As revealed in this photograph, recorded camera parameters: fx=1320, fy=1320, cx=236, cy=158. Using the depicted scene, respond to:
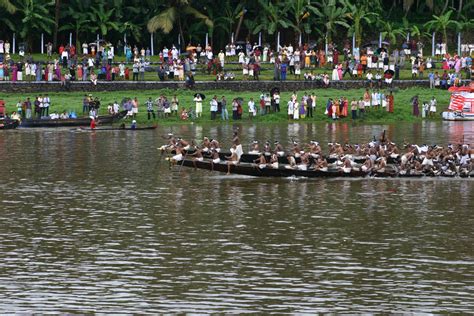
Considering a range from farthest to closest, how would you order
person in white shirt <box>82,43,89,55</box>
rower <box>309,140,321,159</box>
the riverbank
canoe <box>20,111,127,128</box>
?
person in white shirt <box>82,43,89,55</box>, the riverbank, canoe <box>20,111,127,128</box>, rower <box>309,140,321,159</box>

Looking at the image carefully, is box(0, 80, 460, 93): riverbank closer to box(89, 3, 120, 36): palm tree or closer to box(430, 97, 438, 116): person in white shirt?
box(430, 97, 438, 116): person in white shirt

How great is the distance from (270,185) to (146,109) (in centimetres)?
2725

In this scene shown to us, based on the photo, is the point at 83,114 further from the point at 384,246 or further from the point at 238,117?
the point at 384,246

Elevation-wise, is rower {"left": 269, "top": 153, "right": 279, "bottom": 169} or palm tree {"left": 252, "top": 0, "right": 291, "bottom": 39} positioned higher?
palm tree {"left": 252, "top": 0, "right": 291, "bottom": 39}

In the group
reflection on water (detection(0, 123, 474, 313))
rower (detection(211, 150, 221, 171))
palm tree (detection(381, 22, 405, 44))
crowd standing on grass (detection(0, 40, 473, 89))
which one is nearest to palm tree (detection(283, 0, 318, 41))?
crowd standing on grass (detection(0, 40, 473, 89))

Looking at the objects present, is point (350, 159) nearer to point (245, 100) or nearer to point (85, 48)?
point (245, 100)

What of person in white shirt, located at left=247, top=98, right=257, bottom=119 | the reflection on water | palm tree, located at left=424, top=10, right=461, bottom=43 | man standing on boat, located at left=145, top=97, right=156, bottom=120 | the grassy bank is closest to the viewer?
the reflection on water

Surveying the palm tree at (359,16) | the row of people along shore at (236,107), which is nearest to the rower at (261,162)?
the row of people along shore at (236,107)

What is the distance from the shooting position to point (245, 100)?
260ft

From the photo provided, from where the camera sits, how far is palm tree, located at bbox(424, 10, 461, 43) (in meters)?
91.9

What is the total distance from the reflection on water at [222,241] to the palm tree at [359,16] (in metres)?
33.4

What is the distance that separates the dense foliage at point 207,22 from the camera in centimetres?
8850

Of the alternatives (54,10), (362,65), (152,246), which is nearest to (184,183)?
(152,246)

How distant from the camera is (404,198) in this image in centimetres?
4825
